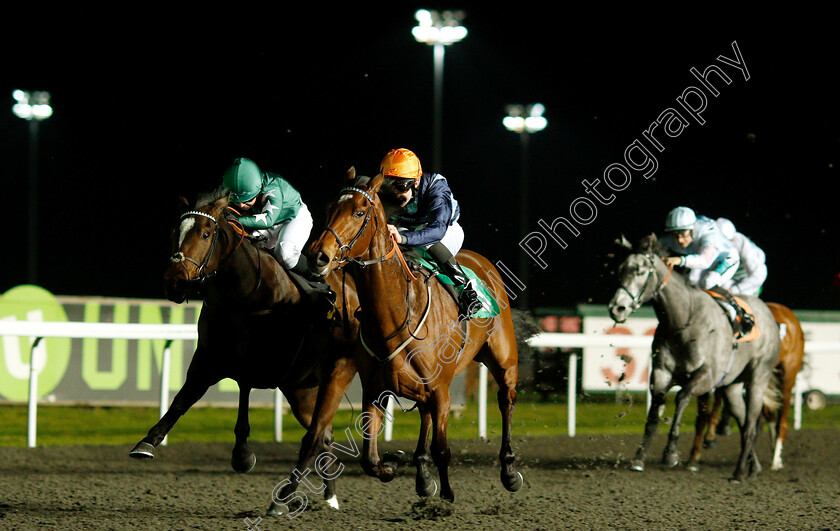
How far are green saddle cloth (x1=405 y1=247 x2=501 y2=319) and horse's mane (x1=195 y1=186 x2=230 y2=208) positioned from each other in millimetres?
907

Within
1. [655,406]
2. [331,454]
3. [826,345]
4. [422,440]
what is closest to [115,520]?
[331,454]

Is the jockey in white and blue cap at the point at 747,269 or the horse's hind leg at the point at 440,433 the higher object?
the jockey in white and blue cap at the point at 747,269

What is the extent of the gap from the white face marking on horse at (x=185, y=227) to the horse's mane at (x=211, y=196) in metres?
0.16

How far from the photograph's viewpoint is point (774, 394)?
7352mm

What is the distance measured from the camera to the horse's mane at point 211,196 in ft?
13.8

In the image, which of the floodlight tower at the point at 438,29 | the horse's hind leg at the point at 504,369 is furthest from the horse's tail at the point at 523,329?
the floodlight tower at the point at 438,29

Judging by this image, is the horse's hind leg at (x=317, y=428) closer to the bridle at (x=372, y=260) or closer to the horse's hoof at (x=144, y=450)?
the bridle at (x=372, y=260)

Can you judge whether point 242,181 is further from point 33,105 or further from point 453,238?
point 33,105

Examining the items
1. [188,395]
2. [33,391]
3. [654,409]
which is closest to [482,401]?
[654,409]

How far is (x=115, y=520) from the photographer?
416cm

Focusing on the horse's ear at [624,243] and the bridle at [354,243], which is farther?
the horse's ear at [624,243]

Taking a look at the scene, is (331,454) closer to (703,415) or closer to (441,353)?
(441,353)

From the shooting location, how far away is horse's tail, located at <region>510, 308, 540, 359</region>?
5.45 meters

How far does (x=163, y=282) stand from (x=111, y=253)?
661 inches
